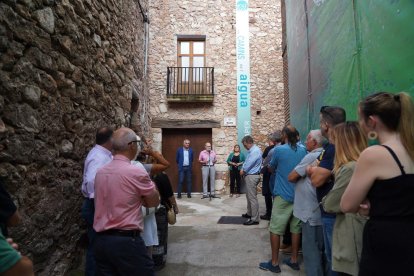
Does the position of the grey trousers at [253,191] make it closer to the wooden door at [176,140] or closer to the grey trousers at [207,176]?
the grey trousers at [207,176]

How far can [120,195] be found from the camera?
1837 mm

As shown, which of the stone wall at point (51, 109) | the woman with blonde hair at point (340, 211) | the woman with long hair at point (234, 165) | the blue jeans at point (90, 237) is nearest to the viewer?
the woman with blonde hair at point (340, 211)

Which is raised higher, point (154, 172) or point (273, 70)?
point (273, 70)

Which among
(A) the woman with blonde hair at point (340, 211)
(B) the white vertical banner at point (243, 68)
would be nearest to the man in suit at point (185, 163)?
(B) the white vertical banner at point (243, 68)

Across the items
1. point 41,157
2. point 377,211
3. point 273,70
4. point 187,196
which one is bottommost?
point 187,196

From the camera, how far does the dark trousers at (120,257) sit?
1.77 m

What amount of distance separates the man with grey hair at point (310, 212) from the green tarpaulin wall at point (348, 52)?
27.9 inches

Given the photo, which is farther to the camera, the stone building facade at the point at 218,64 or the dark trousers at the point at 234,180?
the stone building facade at the point at 218,64

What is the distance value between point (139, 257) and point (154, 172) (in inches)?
44.1

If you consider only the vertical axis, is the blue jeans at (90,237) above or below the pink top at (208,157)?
below

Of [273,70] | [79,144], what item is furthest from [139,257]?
[273,70]

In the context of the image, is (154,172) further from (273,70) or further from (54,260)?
(273,70)

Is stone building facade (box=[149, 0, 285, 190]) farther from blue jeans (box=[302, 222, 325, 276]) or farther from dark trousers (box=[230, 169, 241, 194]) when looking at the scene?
blue jeans (box=[302, 222, 325, 276])

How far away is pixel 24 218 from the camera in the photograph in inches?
80.9
